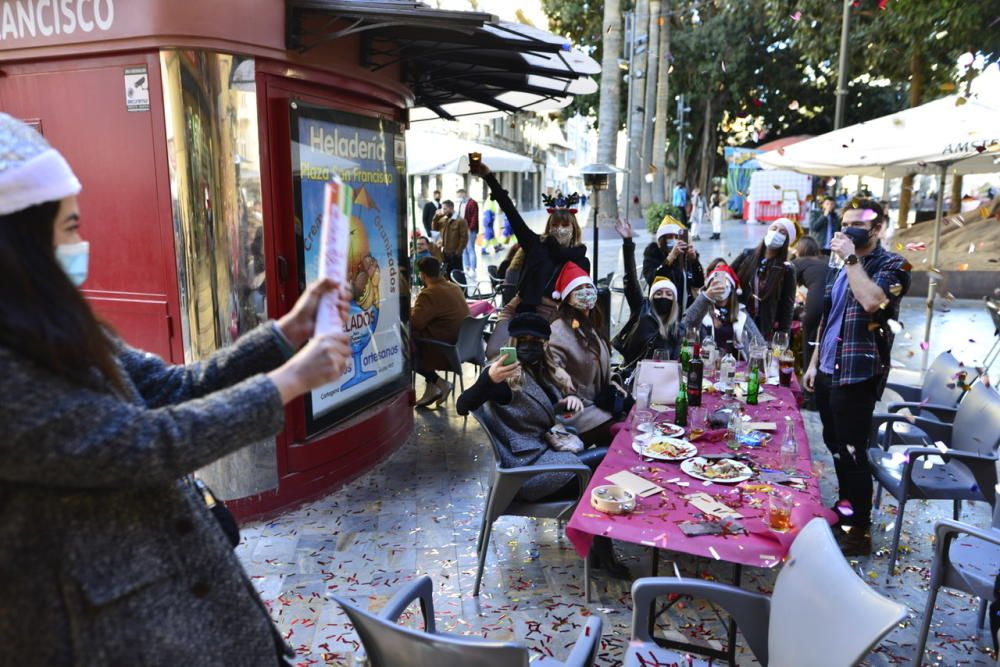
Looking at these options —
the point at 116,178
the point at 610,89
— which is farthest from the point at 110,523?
the point at 610,89

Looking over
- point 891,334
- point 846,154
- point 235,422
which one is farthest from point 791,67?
point 235,422

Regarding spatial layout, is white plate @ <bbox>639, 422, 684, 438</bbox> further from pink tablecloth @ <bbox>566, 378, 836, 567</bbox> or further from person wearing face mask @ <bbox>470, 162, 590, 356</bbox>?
person wearing face mask @ <bbox>470, 162, 590, 356</bbox>

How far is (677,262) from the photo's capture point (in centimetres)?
676

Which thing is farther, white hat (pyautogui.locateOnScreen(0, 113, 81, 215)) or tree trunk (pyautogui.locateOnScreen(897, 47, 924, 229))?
tree trunk (pyautogui.locateOnScreen(897, 47, 924, 229))

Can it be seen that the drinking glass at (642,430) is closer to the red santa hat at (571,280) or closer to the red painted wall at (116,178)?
the red santa hat at (571,280)

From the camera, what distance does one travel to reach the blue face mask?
137cm

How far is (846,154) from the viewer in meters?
7.49

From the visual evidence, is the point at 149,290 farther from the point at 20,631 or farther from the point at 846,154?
the point at 846,154

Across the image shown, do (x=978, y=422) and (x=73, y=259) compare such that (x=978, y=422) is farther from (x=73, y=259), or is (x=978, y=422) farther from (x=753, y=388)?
(x=73, y=259)

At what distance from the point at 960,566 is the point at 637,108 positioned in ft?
71.1

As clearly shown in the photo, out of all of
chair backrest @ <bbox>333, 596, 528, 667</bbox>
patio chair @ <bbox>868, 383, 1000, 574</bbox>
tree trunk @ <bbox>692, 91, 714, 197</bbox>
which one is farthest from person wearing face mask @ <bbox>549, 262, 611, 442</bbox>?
tree trunk @ <bbox>692, 91, 714, 197</bbox>

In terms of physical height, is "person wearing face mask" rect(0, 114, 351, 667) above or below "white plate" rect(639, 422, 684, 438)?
above

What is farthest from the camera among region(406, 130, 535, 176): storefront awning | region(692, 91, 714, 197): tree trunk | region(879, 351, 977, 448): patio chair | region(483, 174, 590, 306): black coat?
region(692, 91, 714, 197): tree trunk

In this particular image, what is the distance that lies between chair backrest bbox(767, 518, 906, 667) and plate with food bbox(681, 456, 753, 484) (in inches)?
30.5
